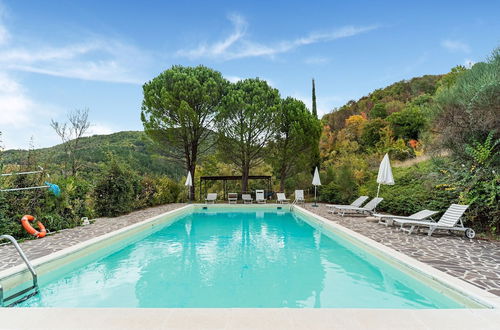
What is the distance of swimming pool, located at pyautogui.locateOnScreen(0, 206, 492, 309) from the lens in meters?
4.13

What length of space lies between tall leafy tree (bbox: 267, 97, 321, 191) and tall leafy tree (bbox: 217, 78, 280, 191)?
25.7 inches

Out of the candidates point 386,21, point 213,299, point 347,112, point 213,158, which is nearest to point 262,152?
point 213,158

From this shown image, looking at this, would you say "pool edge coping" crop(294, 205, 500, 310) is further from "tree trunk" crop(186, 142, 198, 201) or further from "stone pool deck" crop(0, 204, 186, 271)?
"tree trunk" crop(186, 142, 198, 201)

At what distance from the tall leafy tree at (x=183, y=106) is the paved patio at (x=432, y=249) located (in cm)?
1033

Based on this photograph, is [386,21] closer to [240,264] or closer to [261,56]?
[261,56]

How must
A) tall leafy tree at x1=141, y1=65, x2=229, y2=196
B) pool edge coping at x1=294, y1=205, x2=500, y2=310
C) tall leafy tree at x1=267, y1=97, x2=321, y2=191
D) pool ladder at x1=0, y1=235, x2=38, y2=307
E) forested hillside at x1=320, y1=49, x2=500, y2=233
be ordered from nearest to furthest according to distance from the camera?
pool edge coping at x1=294, y1=205, x2=500, y2=310
pool ladder at x1=0, y1=235, x2=38, y2=307
forested hillside at x1=320, y1=49, x2=500, y2=233
tall leafy tree at x1=141, y1=65, x2=229, y2=196
tall leafy tree at x1=267, y1=97, x2=321, y2=191

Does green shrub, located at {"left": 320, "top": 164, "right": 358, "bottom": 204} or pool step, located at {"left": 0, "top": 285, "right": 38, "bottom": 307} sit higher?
green shrub, located at {"left": 320, "top": 164, "right": 358, "bottom": 204}

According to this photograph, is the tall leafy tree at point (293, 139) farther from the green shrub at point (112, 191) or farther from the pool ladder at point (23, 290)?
the pool ladder at point (23, 290)

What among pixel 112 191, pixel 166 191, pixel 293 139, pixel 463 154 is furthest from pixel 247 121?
pixel 463 154

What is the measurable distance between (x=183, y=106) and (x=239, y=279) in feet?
44.8

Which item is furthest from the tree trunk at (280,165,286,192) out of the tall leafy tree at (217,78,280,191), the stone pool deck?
the stone pool deck

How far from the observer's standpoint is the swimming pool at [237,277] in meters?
4.13

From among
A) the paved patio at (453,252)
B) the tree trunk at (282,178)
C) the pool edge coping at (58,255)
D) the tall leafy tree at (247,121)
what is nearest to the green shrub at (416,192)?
the paved patio at (453,252)

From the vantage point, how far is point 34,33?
12.2 m
